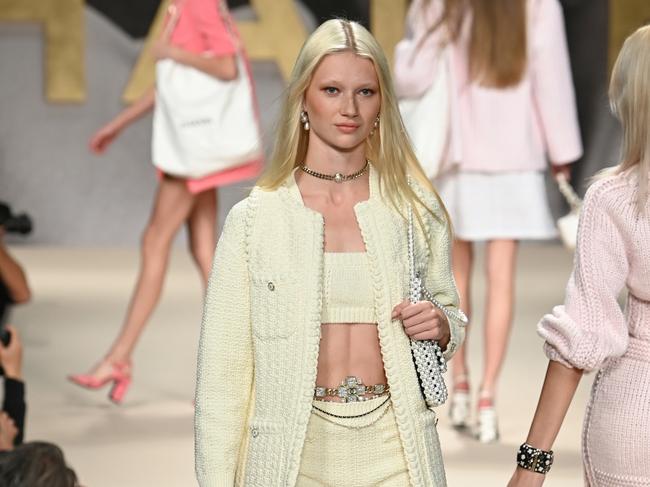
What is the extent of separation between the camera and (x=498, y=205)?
5.68 meters

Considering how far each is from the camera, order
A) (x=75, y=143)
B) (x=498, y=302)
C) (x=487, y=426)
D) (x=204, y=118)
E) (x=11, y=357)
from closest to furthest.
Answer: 1. (x=11, y=357)
2. (x=487, y=426)
3. (x=498, y=302)
4. (x=204, y=118)
5. (x=75, y=143)

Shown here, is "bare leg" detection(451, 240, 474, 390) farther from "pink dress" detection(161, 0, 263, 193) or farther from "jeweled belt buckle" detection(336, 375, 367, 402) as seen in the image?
"jeweled belt buckle" detection(336, 375, 367, 402)

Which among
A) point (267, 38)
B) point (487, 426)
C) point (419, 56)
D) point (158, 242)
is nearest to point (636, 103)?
point (487, 426)

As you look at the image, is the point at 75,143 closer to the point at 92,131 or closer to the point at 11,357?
the point at 92,131

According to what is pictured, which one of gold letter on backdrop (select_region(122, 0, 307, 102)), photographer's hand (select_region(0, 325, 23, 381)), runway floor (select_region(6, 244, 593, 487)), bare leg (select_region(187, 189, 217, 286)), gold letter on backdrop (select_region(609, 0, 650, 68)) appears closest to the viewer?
photographer's hand (select_region(0, 325, 23, 381))

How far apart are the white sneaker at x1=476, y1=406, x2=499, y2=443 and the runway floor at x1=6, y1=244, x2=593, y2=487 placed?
0.04 meters

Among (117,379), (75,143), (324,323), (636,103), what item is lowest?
(75,143)

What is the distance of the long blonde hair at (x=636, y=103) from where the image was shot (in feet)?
8.76

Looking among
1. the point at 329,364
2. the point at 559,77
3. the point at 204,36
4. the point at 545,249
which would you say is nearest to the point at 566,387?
the point at 329,364

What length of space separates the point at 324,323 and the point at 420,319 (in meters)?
0.17

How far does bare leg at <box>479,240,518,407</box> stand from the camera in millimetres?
5625

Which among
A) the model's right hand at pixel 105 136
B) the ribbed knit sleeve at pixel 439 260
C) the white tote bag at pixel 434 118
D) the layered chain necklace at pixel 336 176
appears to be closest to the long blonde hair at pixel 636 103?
the ribbed knit sleeve at pixel 439 260

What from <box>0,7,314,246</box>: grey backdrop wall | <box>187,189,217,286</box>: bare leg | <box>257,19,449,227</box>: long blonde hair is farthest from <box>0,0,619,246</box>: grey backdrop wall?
<box>257,19,449,227</box>: long blonde hair

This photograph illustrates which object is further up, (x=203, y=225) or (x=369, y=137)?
(x=369, y=137)
